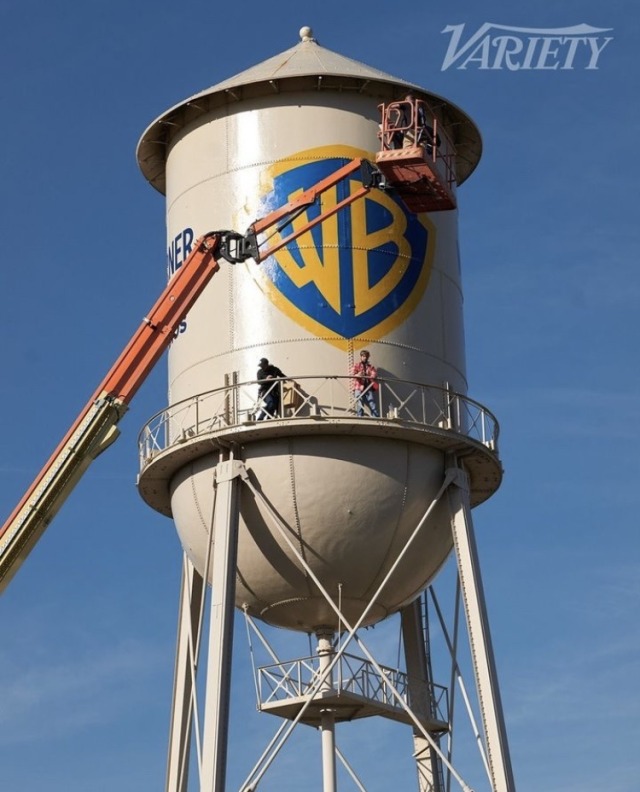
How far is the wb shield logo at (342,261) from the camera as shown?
33438 millimetres

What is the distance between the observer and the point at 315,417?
107ft

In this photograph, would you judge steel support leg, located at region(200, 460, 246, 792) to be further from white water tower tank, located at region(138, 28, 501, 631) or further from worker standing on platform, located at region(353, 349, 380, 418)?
worker standing on platform, located at region(353, 349, 380, 418)

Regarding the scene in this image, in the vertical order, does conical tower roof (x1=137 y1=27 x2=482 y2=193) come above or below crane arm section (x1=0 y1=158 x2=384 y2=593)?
above

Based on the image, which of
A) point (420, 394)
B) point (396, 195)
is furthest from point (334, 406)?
point (396, 195)

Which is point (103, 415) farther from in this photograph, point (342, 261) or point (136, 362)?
point (342, 261)

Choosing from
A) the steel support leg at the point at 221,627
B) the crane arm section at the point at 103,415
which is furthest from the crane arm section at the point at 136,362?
the steel support leg at the point at 221,627

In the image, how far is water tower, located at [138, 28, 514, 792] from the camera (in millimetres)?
32812

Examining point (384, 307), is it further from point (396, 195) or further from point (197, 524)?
point (197, 524)

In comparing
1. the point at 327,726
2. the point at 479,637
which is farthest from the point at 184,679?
the point at 479,637

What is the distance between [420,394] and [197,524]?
426cm

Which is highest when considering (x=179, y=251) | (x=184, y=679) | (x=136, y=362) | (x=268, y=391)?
(x=179, y=251)

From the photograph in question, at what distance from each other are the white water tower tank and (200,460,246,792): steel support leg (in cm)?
40

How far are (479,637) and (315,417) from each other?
14.5 feet

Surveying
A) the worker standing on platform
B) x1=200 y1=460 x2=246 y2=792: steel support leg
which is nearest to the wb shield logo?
the worker standing on platform
